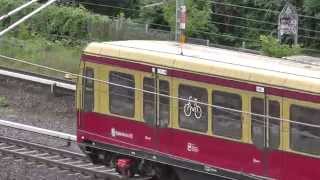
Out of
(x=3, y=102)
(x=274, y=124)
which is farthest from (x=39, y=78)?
(x=274, y=124)

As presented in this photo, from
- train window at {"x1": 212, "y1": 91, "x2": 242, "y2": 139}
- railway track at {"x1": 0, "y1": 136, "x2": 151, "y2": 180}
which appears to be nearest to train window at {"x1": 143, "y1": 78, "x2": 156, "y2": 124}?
train window at {"x1": 212, "y1": 91, "x2": 242, "y2": 139}

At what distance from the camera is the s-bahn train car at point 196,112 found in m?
12.8

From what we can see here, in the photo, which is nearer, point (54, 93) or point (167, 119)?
A: point (167, 119)

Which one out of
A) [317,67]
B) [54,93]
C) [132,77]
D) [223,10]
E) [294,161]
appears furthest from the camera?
[223,10]

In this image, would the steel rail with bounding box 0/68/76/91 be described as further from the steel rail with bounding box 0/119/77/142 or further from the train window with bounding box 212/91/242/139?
the train window with bounding box 212/91/242/139

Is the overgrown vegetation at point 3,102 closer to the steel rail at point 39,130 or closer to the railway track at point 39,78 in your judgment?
the railway track at point 39,78

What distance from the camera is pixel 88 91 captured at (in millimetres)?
15695

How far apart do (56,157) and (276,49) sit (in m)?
10.8

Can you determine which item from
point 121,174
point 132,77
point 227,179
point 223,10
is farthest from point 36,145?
point 223,10

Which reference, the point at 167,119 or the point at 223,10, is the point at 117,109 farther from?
the point at 223,10

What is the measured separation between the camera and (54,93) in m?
23.9

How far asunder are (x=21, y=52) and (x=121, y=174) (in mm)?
13592

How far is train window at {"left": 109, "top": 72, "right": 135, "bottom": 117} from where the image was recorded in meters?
14.9

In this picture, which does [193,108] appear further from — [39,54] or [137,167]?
[39,54]
